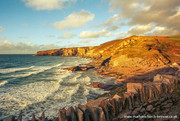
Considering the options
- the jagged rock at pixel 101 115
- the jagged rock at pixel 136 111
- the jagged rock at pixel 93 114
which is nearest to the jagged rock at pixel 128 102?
the jagged rock at pixel 136 111

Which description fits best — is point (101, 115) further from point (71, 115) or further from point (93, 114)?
point (71, 115)

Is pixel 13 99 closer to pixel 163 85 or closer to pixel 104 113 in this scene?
pixel 104 113

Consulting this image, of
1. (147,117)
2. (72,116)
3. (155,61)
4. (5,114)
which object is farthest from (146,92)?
(155,61)

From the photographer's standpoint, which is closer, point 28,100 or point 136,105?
point 136,105

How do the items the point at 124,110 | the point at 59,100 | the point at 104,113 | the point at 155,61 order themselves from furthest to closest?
the point at 155,61
the point at 59,100
the point at 124,110
the point at 104,113

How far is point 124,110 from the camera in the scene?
4988 mm

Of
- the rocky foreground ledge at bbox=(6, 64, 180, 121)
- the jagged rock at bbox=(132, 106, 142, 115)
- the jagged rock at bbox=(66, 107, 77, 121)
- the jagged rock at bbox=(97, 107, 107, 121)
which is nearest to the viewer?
the jagged rock at bbox=(66, 107, 77, 121)

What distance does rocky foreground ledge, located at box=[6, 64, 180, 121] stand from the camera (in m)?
4.08

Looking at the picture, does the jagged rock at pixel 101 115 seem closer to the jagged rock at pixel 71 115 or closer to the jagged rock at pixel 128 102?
the jagged rock at pixel 71 115

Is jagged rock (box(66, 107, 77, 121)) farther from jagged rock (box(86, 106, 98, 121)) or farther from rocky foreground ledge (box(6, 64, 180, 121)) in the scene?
→ jagged rock (box(86, 106, 98, 121))

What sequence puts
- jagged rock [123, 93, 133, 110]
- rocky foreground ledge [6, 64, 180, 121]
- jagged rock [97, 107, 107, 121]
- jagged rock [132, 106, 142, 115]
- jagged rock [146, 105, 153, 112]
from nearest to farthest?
rocky foreground ledge [6, 64, 180, 121] → jagged rock [97, 107, 107, 121] → jagged rock [123, 93, 133, 110] → jagged rock [132, 106, 142, 115] → jagged rock [146, 105, 153, 112]

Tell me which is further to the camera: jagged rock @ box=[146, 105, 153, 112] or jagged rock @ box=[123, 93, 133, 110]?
jagged rock @ box=[146, 105, 153, 112]

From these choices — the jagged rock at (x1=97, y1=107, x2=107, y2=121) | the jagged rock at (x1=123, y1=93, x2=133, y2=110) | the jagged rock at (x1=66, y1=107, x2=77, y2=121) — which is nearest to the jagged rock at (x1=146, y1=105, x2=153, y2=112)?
the jagged rock at (x1=123, y1=93, x2=133, y2=110)

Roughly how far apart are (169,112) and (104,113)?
5.01 metres
